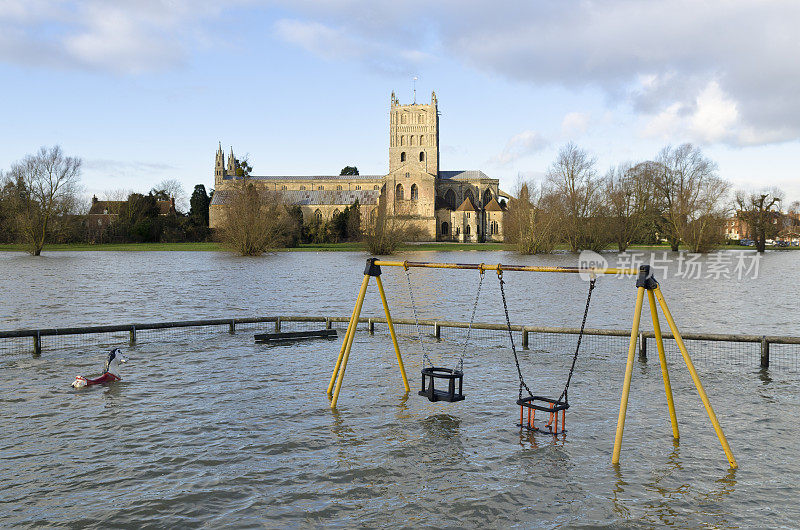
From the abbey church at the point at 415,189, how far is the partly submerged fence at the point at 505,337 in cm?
9816

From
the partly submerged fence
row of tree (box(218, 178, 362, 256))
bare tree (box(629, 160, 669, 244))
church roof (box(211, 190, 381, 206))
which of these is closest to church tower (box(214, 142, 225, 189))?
church roof (box(211, 190, 381, 206))

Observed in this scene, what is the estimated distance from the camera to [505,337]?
19.6 meters

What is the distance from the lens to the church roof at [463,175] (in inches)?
5512

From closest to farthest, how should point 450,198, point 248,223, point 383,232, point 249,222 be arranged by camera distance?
point 248,223 < point 249,222 < point 383,232 < point 450,198

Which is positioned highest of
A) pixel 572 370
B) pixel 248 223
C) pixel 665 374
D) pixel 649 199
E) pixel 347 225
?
pixel 649 199

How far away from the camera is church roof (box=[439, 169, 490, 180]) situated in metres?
140

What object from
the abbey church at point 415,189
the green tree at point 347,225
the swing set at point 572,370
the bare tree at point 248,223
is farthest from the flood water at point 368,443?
the abbey church at point 415,189

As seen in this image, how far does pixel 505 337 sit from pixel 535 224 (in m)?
56.4

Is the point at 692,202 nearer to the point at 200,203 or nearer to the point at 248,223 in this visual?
the point at 248,223

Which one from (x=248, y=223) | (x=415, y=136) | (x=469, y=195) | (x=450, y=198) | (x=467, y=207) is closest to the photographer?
(x=248, y=223)

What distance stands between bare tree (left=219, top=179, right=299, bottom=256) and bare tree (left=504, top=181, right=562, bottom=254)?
96.7 ft

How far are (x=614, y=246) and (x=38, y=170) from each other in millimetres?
82130

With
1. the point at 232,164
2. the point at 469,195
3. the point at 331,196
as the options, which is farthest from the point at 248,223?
the point at 232,164

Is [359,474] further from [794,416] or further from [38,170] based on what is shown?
[38,170]
